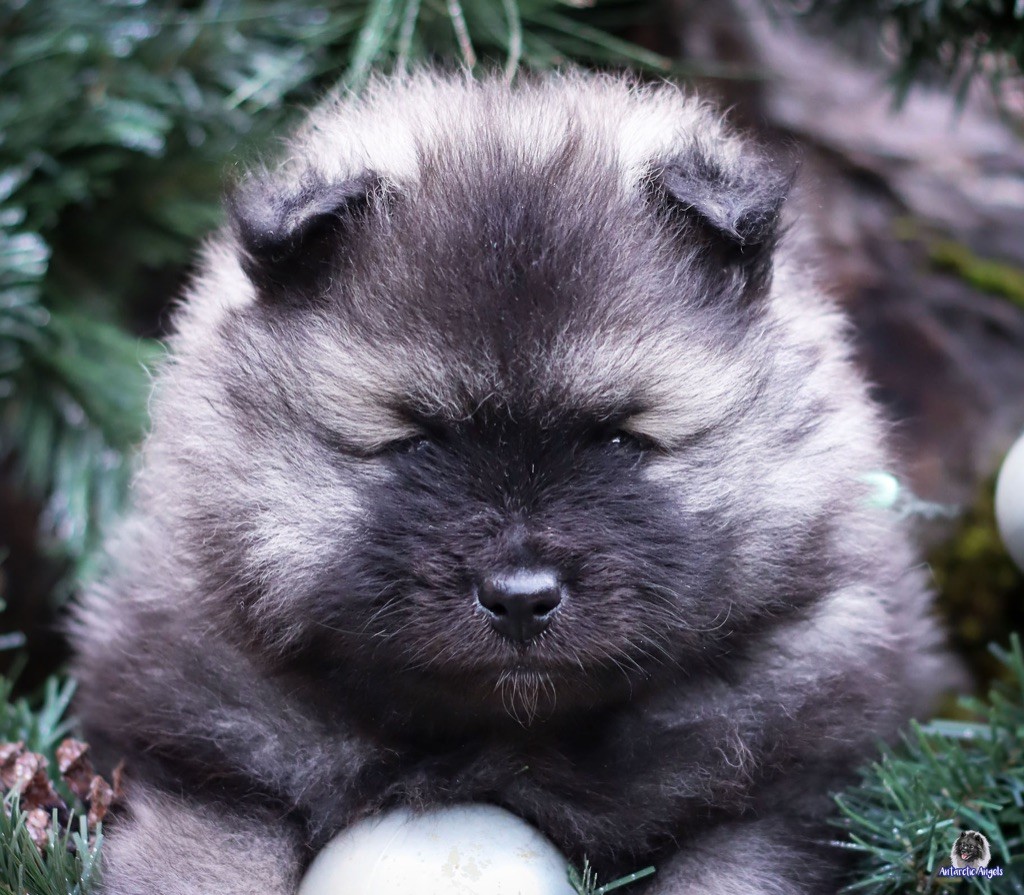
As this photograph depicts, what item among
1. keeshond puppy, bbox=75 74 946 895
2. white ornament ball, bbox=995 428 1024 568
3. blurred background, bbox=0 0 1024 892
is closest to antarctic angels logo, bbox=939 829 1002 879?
keeshond puppy, bbox=75 74 946 895

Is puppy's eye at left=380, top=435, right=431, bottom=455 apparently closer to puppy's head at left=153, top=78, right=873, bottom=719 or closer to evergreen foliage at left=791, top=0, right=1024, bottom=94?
puppy's head at left=153, top=78, right=873, bottom=719

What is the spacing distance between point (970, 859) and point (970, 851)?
0.04 ft

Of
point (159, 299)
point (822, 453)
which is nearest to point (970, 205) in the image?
point (822, 453)

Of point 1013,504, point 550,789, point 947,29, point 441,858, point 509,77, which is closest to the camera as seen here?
point 441,858

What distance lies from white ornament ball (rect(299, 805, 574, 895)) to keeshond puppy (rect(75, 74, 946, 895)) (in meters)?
0.05

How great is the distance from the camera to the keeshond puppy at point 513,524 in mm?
1396

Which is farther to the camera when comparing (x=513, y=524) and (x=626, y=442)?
(x=626, y=442)

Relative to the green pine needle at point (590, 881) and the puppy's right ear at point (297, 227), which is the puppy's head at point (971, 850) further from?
the puppy's right ear at point (297, 227)

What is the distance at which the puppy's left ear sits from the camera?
1.49 m

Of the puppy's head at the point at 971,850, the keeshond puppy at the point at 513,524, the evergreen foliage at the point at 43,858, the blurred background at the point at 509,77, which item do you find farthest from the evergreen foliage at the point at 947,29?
the evergreen foliage at the point at 43,858

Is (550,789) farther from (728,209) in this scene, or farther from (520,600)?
(728,209)

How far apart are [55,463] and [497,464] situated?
5.87 ft

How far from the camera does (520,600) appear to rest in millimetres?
1319

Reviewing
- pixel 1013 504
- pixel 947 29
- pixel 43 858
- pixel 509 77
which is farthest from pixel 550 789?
pixel 947 29
